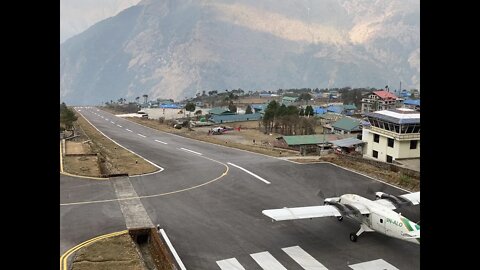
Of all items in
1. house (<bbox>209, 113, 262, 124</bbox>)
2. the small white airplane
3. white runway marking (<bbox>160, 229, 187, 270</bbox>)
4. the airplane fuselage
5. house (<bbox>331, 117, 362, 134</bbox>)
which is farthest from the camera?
house (<bbox>209, 113, 262, 124</bbox>)

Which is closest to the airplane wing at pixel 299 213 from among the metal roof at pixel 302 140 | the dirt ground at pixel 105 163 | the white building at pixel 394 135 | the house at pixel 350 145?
the dirt ground at pixel 105 163

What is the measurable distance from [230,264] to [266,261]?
6.54 feet

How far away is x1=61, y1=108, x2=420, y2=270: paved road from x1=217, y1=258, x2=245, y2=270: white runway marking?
106mm

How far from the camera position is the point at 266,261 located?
21.8 m

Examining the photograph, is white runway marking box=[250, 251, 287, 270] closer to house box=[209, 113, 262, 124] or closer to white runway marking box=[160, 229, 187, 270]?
white runway marking box=[160, 229, 187, 270]

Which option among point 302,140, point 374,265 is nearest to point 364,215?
point 374,265

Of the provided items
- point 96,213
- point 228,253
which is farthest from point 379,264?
point 96,213

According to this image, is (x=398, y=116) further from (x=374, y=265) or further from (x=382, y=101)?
(x=382, y=101)

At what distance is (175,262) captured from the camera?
70.0 ft

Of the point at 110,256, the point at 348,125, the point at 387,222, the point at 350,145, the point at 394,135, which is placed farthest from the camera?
the point at 348,125

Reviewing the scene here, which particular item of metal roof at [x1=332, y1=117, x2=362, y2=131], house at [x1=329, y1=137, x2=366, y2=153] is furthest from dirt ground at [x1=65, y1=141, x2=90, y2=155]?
metal roof at [x1=332, y1=117, x2=362, y2=131]

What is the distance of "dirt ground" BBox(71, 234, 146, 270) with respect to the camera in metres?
19.7
